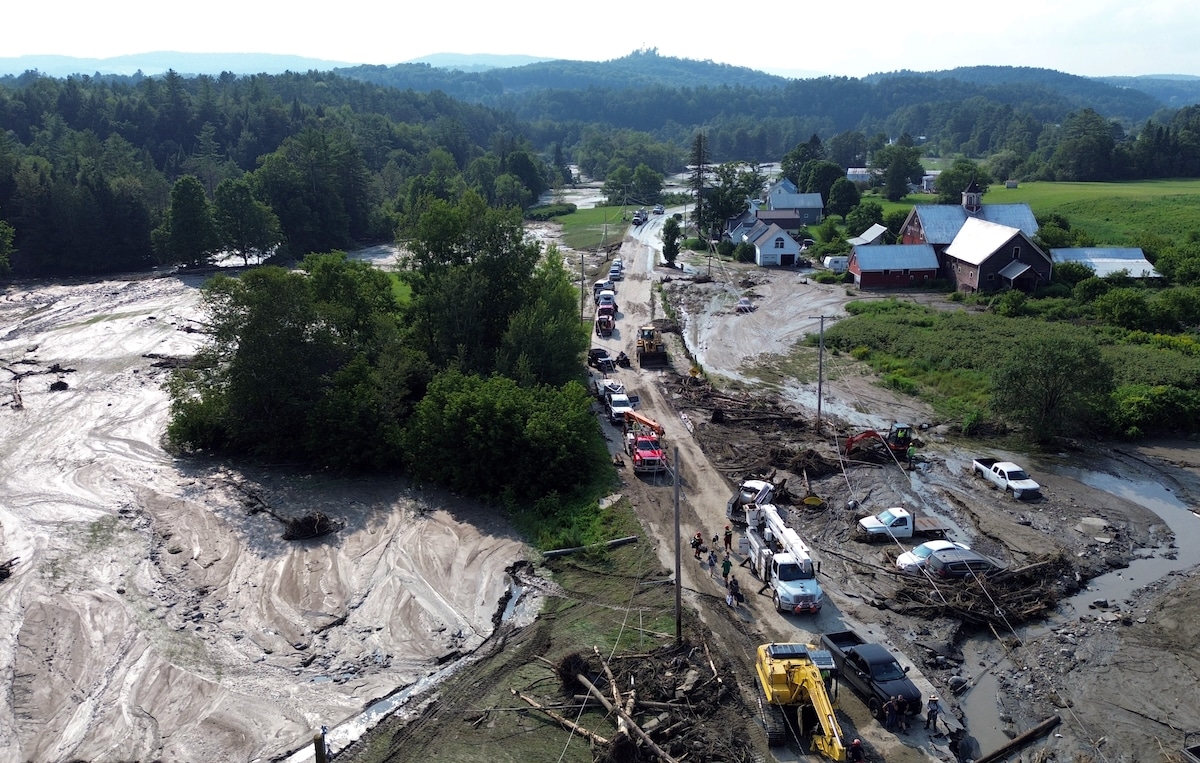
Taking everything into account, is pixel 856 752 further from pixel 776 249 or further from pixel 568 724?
pixel 776 249

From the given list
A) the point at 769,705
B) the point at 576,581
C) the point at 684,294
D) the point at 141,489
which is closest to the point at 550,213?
the point at 684,294

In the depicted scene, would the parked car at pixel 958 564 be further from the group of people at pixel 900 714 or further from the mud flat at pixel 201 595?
the mud flat at pixel 201 595

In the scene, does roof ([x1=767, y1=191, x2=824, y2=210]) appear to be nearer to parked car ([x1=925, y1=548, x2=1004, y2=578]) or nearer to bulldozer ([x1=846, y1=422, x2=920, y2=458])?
bulldozer ([x1=846, y1=422, x2=920, y2=458])

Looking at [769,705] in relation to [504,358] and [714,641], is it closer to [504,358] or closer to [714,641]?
[714,641]

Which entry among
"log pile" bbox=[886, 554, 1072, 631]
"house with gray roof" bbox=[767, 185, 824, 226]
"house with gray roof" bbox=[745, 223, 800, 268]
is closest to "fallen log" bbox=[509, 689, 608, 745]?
"log pile" bbox=[886, 554, 1072, 631]

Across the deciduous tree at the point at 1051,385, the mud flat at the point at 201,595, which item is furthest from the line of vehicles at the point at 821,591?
the mud flat at the point at 201,595

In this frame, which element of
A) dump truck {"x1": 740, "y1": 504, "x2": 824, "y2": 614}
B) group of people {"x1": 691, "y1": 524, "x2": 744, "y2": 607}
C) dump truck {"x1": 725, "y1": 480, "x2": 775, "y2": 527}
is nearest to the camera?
dump truck {"x1": 740, "y1": 504, "x2": 824, "y2": 614}

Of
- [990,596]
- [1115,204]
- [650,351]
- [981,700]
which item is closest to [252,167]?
[650,351]
